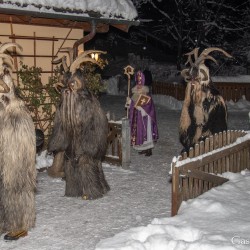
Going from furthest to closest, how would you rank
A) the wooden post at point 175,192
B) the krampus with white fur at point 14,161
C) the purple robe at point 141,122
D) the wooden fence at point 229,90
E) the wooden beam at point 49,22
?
the wooden fence at point 229,90, the purple robe at point 141,122, the wooden beam at point 49,22, the wooden post at point 175,192, the krampus with white fur at point 14,161

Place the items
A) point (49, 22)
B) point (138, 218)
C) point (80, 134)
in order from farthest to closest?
1. point (49, 22)
2. point (80, 134)
3. point (138, 218)

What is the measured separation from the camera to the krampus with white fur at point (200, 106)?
791 cm

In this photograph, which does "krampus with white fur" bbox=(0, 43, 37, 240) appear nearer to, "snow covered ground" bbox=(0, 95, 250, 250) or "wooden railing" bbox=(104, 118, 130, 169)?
"snow covered ground" bbox=(0, 95, 250, 250)

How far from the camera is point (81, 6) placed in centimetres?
1000

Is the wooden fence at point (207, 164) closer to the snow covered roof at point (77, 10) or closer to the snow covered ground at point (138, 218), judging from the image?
the snow covered ground at point (138, 218)

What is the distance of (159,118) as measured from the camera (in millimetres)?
17656

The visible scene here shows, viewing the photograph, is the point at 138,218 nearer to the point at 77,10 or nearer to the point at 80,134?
the point at 80,134

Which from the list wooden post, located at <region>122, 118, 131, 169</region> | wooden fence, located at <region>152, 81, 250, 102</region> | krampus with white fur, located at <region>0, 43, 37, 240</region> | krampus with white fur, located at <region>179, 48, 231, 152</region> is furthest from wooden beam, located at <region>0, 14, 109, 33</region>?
wooden fence, located at <region>152, 81, 250, 102</region>

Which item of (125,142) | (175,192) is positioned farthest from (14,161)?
(125,142)

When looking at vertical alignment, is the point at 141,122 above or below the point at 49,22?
below

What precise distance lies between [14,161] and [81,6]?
5.62m

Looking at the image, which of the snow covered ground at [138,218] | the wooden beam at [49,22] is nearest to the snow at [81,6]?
the wooden beam at [49,22]

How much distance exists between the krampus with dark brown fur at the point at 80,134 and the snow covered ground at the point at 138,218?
335 millimetres

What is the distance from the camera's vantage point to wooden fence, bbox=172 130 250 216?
6.48 m
